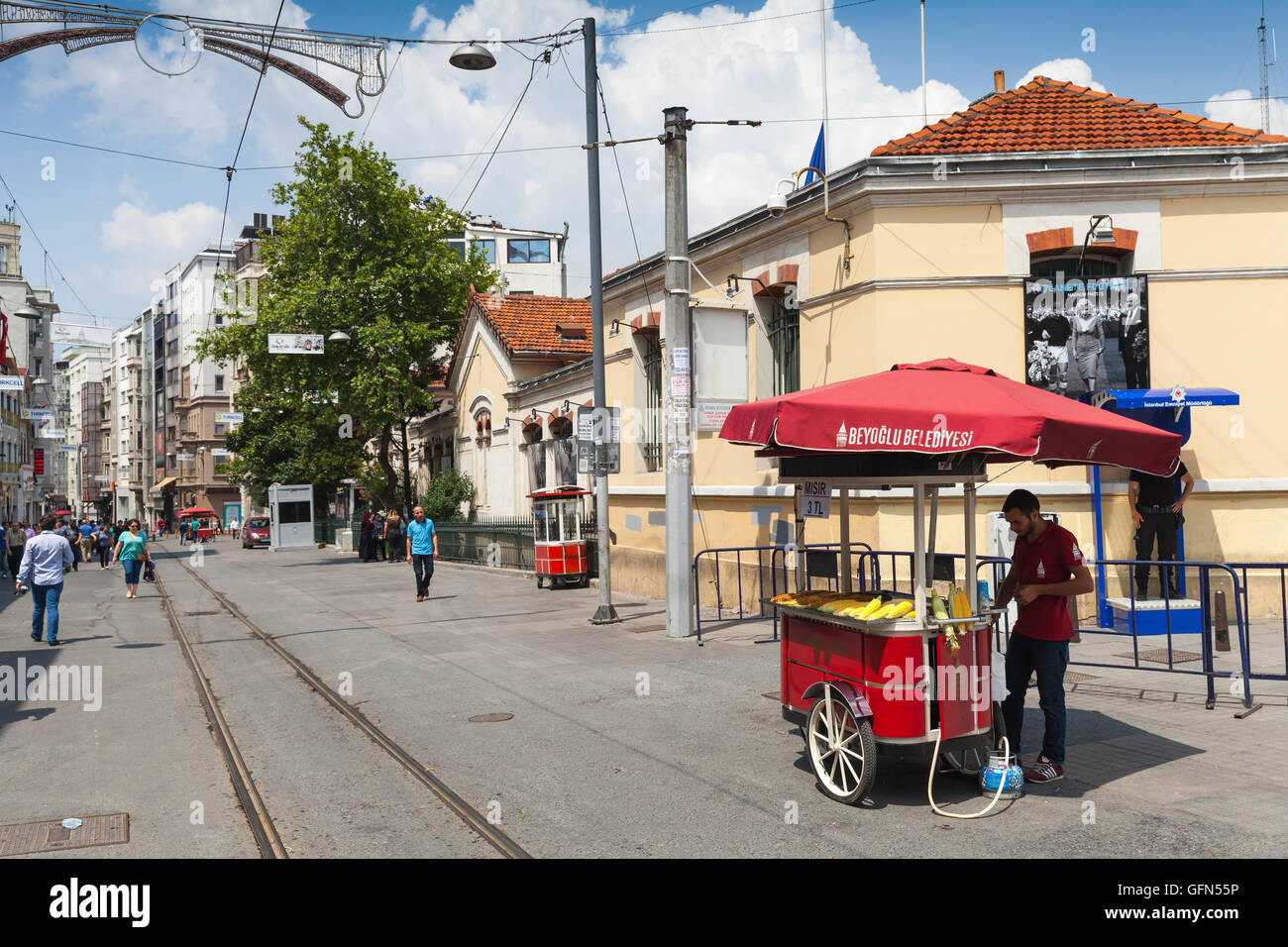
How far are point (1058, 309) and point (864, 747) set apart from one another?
9036 millimetres

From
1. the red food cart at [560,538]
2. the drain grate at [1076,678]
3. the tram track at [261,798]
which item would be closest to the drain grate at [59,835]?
the tram track at [261,798]

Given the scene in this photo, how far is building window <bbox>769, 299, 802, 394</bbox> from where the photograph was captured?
15664 millimetres

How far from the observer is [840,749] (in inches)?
254

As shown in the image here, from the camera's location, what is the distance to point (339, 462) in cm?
4109

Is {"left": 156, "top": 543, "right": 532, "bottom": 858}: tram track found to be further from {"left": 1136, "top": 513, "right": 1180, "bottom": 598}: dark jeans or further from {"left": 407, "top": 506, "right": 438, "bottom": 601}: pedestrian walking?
{"left": 1136, "top": 513, "right": 1180, "bottom": 598}: dark jeans

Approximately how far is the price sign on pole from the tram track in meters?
3.52

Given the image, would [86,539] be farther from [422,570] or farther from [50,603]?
[50,603]

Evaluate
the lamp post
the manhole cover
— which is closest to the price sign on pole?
the manhole cover

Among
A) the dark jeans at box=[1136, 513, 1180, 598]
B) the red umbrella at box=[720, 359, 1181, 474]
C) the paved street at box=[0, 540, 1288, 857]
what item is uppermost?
the red umbrella at box=[720, 359, 1181, 474]

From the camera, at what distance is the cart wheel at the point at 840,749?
20.4ft

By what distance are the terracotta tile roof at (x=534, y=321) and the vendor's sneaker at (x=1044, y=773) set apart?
75.2 ft

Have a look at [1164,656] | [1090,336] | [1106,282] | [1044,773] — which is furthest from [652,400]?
[1044,773]

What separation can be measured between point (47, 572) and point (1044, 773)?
13.1m
